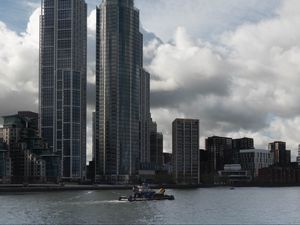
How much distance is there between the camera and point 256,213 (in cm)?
17375

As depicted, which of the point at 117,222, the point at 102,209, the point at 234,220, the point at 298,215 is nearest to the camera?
the point at 117,222

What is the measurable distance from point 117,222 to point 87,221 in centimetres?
A: 652

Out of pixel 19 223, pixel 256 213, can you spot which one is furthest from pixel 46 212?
pixel 256 213

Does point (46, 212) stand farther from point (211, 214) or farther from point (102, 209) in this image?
point (211, 214)

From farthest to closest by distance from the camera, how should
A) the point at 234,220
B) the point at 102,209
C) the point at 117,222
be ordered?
the point at 102,209 → the point at 234,220 → the point at 117,222

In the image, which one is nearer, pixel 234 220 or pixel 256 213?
pixel 234 220

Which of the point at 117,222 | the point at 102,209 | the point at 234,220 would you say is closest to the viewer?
the point at 117,222

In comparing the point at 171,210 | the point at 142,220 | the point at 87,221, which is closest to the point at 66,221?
the point at 87,221

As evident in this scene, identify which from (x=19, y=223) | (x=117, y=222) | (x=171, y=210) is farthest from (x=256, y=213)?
(x=19, y=223)

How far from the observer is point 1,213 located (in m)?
172

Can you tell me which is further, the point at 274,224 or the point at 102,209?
the point at 102,209

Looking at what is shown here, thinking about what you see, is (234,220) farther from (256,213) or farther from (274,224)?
(256,213)

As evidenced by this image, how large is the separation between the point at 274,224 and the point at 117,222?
33517mm

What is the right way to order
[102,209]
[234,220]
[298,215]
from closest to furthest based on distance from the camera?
[234,220] → [298,215] → [102,209]
